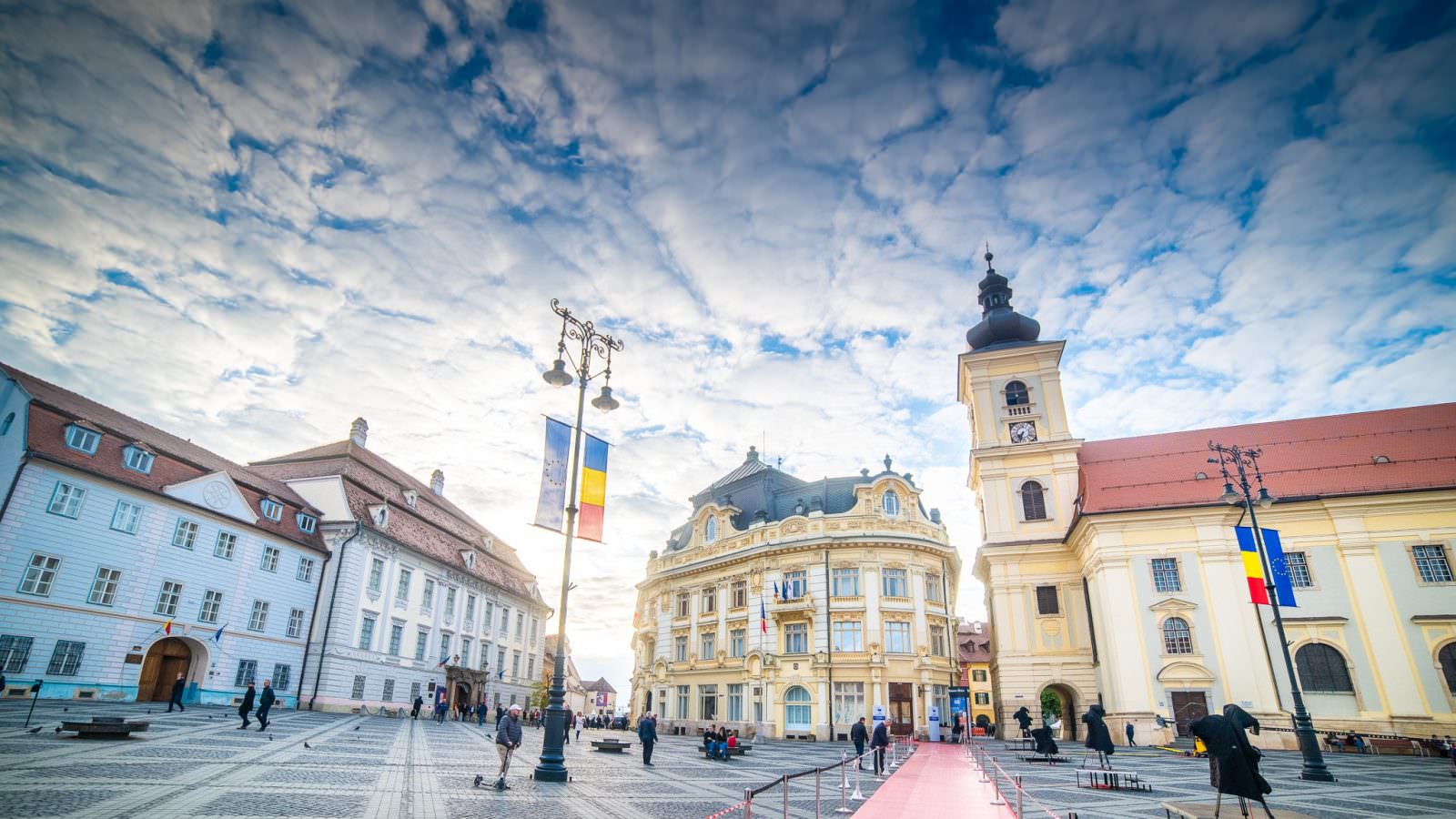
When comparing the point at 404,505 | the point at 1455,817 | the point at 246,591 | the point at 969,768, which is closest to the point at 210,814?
the point at 1455,817

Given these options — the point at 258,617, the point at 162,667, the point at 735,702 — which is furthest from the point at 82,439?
the point at 735,702

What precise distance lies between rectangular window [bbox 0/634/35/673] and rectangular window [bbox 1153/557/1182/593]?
151 ft

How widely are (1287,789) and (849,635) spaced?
26532 mm

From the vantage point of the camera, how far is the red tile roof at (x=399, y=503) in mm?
40719

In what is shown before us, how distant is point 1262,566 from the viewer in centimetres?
2325

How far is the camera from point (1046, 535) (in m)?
39.4

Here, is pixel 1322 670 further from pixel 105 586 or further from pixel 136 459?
pixel 136 459

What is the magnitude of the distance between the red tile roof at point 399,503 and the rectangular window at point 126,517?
11.0 metres

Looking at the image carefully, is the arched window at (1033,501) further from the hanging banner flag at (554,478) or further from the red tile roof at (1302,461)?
the hanging banner flag at (554,478)

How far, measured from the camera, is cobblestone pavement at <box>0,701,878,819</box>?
885 centimetres

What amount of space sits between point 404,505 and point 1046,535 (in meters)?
40.4

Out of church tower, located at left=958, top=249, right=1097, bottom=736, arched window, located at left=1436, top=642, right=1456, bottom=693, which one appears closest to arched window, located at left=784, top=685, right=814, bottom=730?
church tower, located at left=958, top=249, right=1097, bottom=736

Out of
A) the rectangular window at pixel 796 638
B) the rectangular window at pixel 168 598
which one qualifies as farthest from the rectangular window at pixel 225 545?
the rectangular window at pixel 796 638

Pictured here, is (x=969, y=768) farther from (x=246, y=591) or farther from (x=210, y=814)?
(x=246, y=591)
